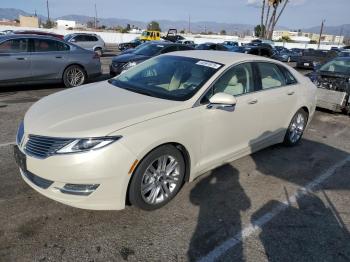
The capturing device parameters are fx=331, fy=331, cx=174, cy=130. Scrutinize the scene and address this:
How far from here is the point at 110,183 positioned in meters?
2.93

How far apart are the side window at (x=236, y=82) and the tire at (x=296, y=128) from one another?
4.63ft

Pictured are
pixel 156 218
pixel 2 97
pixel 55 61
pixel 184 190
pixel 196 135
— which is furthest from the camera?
pixel 55 61

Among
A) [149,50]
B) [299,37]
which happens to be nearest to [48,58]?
[149,50]

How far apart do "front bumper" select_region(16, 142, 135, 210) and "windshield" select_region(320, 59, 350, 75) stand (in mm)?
7391

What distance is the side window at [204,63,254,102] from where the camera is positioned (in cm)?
388

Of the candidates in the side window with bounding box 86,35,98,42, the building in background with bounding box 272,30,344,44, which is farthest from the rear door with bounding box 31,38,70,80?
the building in background with bounding box 272,30,344,44

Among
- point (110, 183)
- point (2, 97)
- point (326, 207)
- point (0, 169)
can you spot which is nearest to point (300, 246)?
point (326, 207)

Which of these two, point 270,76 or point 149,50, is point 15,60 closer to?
point 149,50

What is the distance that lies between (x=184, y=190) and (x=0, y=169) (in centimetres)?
229

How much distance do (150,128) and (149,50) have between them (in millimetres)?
9340

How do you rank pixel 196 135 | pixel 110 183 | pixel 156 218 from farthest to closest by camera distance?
pixel 196 135, pixel 156 218, pixel 110 183

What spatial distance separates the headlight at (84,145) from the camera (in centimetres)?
285

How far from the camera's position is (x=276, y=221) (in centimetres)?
338

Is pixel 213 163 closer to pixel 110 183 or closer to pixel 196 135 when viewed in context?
pixel 196 135
